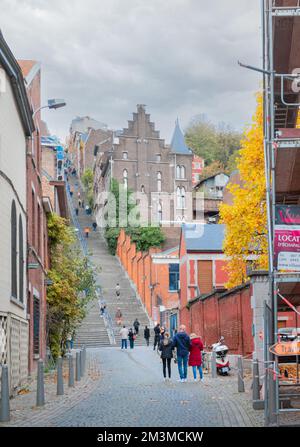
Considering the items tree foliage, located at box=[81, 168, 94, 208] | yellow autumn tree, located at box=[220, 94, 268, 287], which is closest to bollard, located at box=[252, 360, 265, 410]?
yellow autumn tree, located at box=[220, 94, 268, 287]

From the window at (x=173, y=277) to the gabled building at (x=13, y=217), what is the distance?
31615mm

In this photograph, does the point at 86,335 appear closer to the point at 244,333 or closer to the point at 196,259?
the point at 196,259

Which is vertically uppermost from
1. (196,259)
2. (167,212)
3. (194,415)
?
(167,212)

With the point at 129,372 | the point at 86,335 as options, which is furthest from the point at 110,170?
the point at 129,372

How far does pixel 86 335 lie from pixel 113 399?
31451 mm

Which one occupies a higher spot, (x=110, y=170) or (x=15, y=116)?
(x=110, y=170)

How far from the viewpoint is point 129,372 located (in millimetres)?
25703

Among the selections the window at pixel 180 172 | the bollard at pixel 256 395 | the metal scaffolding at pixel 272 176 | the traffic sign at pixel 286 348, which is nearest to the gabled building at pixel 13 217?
the bollard at pixel 256 395

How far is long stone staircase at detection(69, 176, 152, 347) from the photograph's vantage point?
153ft

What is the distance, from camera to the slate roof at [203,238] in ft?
145

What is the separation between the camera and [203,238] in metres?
44.6

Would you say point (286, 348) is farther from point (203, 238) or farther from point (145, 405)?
point (203, 238)

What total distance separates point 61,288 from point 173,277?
23515 mm

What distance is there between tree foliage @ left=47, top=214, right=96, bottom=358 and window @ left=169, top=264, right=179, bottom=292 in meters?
18.1
